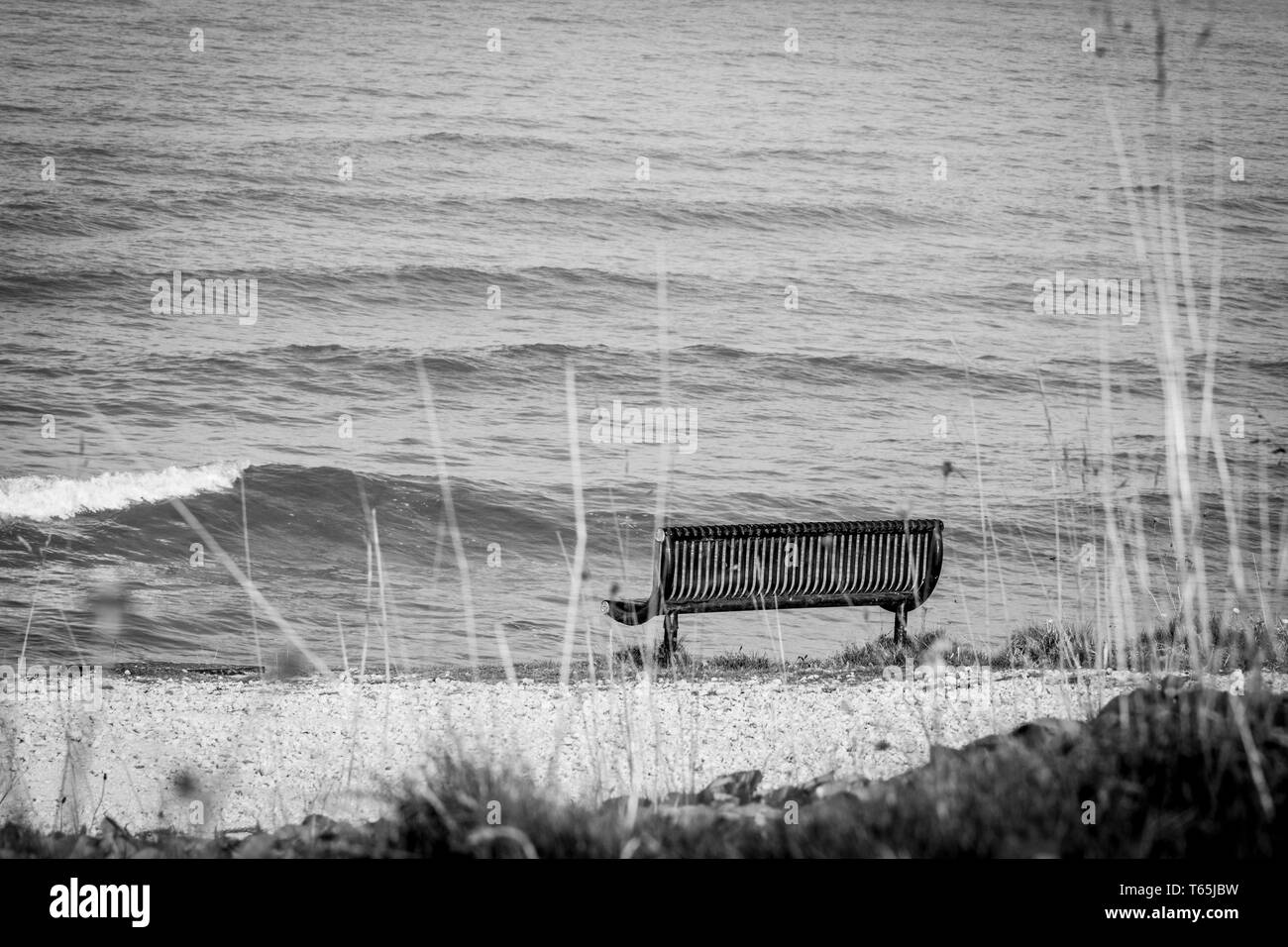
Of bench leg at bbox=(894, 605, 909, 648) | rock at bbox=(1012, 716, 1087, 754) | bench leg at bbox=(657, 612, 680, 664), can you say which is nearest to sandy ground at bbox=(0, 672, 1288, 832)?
rock at bbox=(1012, 716, 1087, 754)

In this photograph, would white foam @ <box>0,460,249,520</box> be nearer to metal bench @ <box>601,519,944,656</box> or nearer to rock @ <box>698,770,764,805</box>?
metal bench @ <box>601,519,944,656</box>

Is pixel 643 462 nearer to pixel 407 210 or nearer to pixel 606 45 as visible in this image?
pixel 407 210

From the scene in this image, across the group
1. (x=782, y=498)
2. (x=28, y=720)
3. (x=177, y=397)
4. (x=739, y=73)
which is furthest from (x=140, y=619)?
(x=739, y=73)

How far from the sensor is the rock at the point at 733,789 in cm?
454

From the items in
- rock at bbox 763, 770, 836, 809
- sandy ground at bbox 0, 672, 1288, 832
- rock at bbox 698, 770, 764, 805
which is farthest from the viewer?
sandy ground at bbox 0, 672, 1288, 832

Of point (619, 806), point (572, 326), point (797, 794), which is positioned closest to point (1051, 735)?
point (797, 794)

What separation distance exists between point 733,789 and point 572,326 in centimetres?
2286

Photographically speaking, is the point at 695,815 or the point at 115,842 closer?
the point at 695,815

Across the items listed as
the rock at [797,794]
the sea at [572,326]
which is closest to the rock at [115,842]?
the sea at [572,326]

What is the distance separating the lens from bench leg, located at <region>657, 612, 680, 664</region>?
8695mm

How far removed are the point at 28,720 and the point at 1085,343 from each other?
965 inches

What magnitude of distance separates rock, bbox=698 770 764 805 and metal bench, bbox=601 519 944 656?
3.76m

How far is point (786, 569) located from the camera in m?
9.08

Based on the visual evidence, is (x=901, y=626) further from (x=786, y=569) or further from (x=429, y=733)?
(x=429, y=733)
